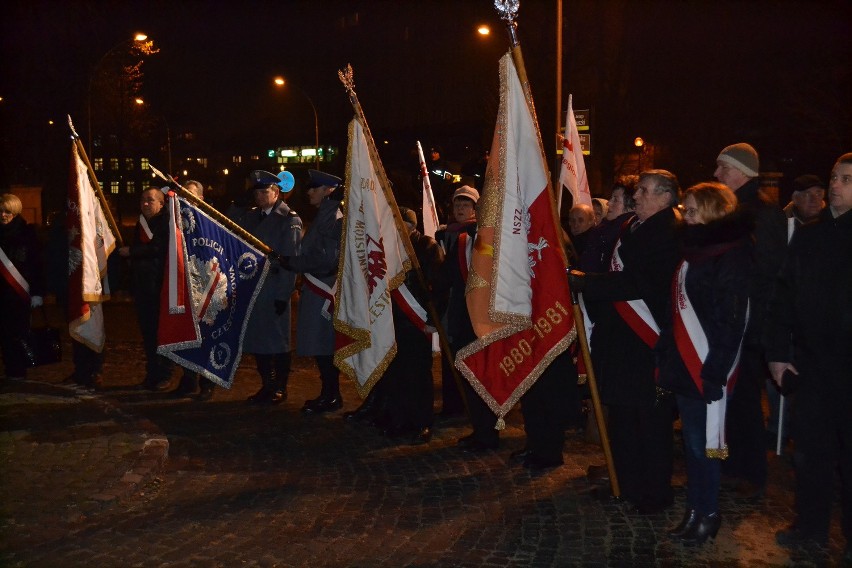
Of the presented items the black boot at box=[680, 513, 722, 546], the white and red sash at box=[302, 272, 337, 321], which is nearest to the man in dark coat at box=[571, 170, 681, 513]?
the black boot at box=[680, 513, 722, 546]

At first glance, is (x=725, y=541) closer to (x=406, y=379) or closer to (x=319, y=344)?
(x=406, y=379)

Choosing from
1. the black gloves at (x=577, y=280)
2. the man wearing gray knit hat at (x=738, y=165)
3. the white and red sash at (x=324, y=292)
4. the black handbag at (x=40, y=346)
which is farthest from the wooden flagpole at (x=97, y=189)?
the man wearing gray knit hat at (x=738, y=165)

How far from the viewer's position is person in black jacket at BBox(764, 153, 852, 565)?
4848 millimetres

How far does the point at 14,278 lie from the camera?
9.66 metres

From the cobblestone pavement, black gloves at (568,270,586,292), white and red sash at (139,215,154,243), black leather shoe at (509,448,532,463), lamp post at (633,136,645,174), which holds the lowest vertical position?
the cobblestone pavement

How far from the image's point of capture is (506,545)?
517cm

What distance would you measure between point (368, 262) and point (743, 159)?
2.91 metres

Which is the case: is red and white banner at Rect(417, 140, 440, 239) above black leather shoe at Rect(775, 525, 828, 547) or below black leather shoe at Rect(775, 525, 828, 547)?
above

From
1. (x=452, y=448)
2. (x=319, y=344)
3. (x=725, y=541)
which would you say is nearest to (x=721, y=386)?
(x=725, y=541)

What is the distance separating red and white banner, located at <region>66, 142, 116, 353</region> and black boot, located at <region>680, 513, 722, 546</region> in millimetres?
6404

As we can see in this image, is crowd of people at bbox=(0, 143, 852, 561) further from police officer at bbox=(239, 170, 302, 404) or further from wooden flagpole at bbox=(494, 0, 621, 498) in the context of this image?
police officer at bbox=(239, 170, 302, 404)

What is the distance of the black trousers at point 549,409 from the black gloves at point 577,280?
3.70 feet

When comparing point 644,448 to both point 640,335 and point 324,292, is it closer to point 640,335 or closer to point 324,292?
point 640,335

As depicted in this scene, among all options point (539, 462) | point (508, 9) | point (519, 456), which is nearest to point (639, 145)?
point (519, 456)
